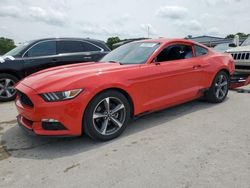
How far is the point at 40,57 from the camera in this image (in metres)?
7.11

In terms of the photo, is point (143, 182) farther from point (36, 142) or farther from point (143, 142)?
point (36, 142)

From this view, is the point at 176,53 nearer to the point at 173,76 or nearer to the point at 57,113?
the point at 173,76

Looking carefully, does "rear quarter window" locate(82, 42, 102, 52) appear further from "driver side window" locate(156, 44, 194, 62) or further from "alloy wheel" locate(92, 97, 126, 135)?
"alloy wheel" locate(92, 97, 126, 135)

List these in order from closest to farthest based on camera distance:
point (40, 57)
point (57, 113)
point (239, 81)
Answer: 1. point (57, 113)
2. point (239, 81)
3. point (40, 57)

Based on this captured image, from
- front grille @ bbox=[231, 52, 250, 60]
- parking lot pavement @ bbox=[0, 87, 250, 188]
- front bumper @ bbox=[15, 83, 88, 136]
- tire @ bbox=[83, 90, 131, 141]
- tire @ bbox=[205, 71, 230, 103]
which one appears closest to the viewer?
parking lot pavement @ bbox=[0, 87, 250, 188]

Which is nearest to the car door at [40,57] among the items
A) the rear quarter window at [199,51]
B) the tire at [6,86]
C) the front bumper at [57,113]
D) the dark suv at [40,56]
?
the dark suv at [40,56]

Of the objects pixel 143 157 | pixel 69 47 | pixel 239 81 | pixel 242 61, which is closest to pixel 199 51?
pixel 239 81

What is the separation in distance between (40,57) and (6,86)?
1144 millimetres

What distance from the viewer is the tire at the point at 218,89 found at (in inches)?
220

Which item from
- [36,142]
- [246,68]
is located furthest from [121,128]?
[246,68]

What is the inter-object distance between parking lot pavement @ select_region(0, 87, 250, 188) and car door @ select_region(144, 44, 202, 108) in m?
0.44

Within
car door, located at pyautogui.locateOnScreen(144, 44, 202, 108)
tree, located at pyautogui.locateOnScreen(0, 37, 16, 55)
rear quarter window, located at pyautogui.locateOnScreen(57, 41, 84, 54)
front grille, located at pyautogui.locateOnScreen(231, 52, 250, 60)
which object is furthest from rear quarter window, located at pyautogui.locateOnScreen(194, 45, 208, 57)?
tree, located at pyautogui.locateOnScreen(0, 37, 16, 55)

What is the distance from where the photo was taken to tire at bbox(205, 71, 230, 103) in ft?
18.3

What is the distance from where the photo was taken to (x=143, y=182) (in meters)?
2.75
